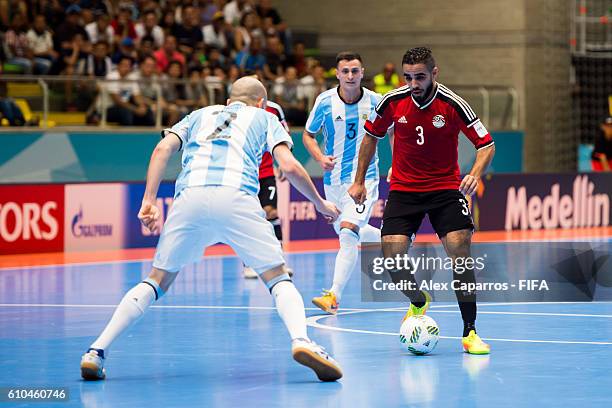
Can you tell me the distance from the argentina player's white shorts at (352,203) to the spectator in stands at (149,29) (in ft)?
40.6

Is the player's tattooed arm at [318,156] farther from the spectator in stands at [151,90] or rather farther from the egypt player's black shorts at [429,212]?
the spectator in stands at [151,90]

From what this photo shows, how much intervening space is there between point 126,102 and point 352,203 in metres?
10.1

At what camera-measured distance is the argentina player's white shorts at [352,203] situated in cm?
1216

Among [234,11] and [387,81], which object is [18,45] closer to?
[234,11]

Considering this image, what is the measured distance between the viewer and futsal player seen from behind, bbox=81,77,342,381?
8.07 metres

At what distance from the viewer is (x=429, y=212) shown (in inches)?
381

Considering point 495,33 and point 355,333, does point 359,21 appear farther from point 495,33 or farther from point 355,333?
point 355,333

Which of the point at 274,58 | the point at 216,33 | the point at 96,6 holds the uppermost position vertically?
the point at 96,6

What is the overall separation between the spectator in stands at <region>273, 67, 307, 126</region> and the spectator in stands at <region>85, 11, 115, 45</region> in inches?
132

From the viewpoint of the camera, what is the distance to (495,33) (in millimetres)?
30109

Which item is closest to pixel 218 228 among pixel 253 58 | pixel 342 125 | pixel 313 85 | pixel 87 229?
pixel 342 125

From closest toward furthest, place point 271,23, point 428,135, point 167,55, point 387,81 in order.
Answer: point 428,135
point 167,55
point 387,81
point 271,23

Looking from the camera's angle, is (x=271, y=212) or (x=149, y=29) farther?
(x=149, y=29)

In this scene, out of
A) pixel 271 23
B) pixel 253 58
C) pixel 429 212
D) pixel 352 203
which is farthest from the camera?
pixel 271 23
